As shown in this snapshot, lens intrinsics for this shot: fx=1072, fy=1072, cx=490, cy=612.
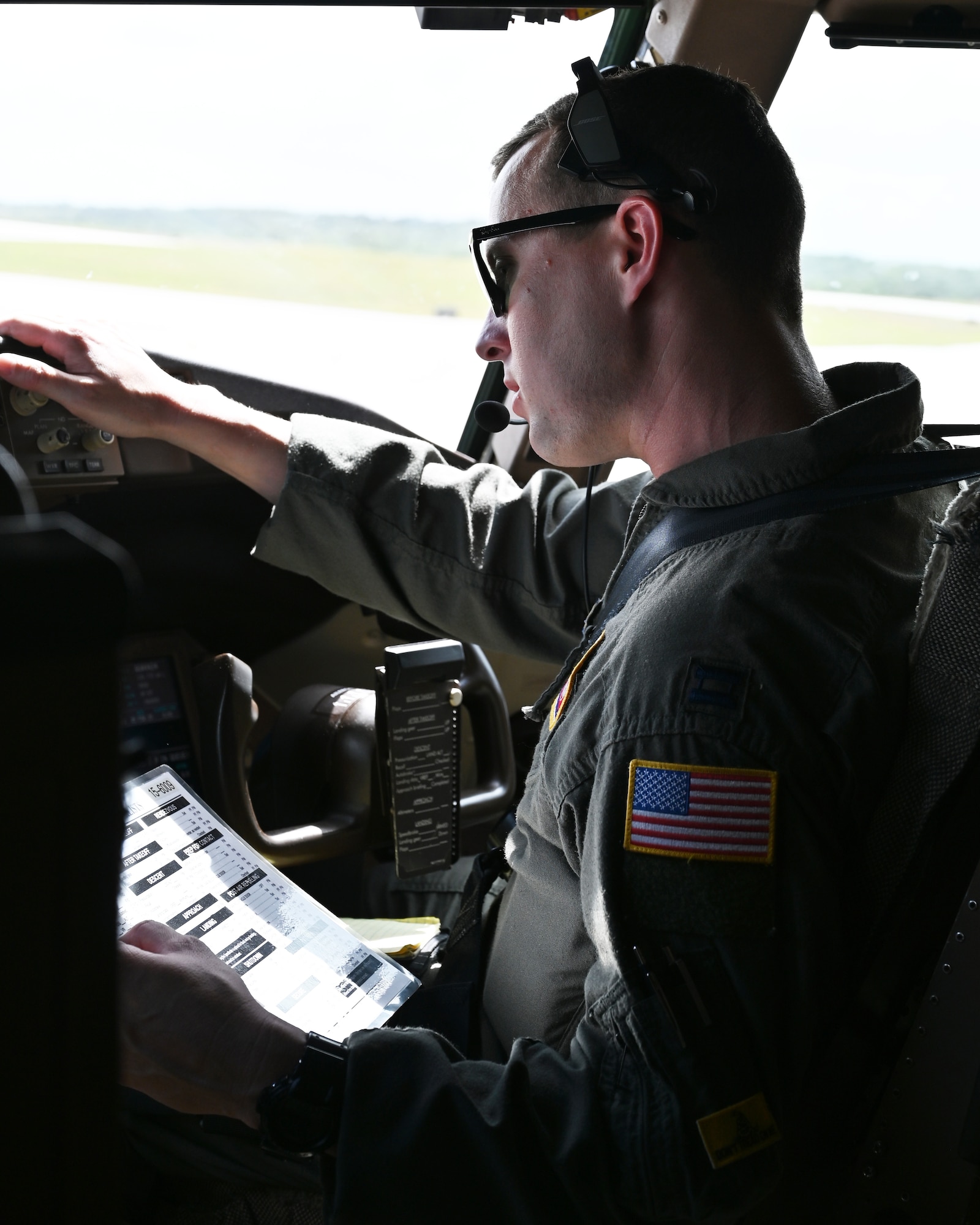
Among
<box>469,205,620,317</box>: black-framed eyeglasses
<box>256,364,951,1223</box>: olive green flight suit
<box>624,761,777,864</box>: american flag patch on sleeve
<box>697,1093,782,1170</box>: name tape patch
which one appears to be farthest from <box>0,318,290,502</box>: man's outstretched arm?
<box>697,1093,782,1170</box>: name tape patch

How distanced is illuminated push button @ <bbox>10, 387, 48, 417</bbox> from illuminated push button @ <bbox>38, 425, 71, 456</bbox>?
4 centimetres

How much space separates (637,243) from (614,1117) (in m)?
0.84

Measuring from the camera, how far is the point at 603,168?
3.70 ft

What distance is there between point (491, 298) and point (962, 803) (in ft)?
2.57

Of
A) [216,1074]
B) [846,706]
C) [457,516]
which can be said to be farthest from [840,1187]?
[457,516]

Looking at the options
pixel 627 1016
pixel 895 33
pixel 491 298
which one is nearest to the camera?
pixel 627 1016

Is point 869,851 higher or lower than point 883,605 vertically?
lower

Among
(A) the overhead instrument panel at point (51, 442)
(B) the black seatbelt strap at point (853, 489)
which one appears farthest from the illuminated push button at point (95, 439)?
(B) the black seatbelt strap at point (853, 489)

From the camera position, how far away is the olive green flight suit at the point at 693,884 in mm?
804

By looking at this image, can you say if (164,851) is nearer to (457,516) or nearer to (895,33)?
(457,516)

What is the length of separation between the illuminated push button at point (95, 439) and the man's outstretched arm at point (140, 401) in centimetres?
1

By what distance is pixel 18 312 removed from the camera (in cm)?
136

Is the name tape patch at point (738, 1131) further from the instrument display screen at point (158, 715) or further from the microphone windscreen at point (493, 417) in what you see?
the microphone windscreen at point (493, 417)

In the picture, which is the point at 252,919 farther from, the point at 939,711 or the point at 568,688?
the point at 939,711
